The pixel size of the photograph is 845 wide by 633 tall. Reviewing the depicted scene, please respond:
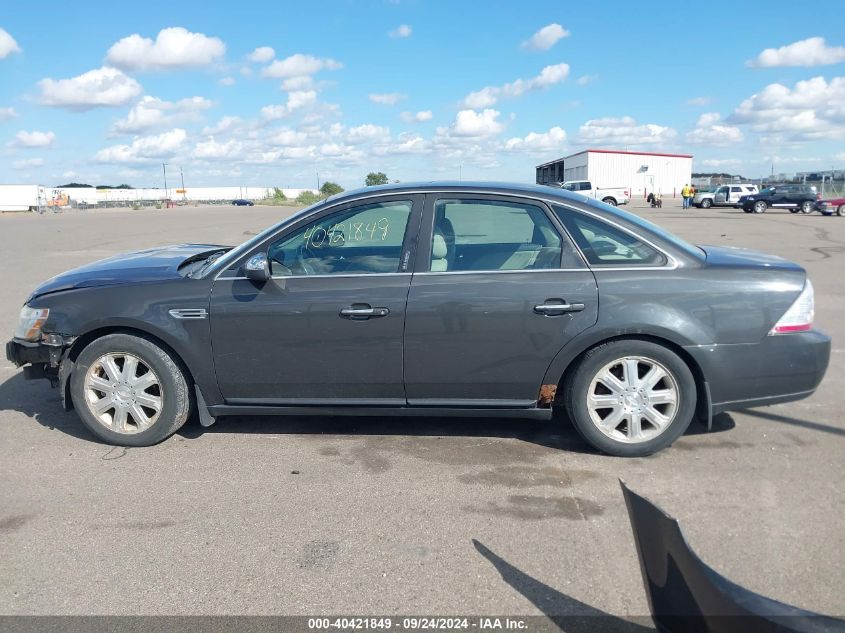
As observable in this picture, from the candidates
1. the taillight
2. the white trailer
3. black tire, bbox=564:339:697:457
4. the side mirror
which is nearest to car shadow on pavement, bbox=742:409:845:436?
the taillight

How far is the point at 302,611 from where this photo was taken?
113 inches

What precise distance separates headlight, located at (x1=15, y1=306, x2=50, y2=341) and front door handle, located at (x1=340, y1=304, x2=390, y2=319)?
2019 mm

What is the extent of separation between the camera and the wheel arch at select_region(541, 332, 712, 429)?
4211 mm

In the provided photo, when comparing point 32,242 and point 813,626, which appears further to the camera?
point 32,242

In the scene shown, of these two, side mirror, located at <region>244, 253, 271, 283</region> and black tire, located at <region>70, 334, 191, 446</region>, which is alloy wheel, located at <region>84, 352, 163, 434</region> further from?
side mirror, located at <region>244, 253, 271, 283</region>

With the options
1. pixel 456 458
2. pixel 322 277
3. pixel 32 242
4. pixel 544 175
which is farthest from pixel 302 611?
pixel 544 175

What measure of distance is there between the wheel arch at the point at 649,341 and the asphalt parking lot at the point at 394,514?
40 centimetres

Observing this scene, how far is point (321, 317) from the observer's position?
14.0ft

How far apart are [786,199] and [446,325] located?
139 feet

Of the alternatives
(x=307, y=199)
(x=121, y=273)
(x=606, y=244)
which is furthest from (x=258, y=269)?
(x=307, y=199)

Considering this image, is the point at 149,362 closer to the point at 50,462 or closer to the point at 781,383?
the point at 50,462

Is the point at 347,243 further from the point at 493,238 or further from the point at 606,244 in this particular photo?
the point at 606,244

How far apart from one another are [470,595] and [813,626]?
1430 millimetres

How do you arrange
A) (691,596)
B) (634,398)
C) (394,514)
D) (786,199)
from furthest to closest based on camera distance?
(786,199)
(634,398)
(394,514)
(691,596)
